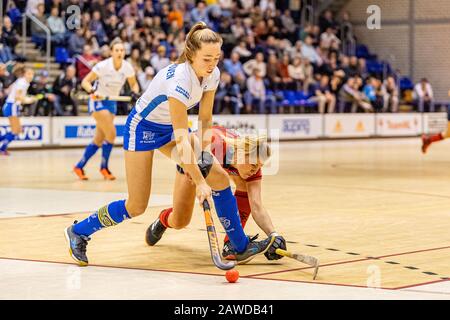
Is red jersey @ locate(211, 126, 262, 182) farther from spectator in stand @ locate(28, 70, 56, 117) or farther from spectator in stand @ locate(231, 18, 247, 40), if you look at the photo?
spectator in stand @ locate(231, 18, 247, 40)

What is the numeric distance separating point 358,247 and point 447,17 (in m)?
27.2

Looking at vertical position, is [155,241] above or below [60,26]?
below

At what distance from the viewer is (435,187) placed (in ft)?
45.4

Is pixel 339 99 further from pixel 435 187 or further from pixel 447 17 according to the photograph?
pixel 435 187

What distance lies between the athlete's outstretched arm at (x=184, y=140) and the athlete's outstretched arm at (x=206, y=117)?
461mm

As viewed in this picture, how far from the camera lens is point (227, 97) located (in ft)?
84.3

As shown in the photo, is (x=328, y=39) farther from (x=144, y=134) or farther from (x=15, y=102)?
(x=144, y=134)

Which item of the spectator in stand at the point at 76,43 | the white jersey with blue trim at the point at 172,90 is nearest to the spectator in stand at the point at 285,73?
the spectator in stand at the point at 76,43

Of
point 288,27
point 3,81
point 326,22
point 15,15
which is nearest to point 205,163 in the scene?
point 3,81

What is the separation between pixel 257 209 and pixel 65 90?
15.8 m

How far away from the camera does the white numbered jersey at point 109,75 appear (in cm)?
1462

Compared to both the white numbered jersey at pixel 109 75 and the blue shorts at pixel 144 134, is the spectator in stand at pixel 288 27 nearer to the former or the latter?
the white numbered jersey at pixel 109 75
